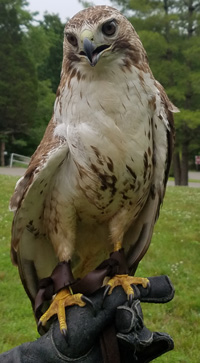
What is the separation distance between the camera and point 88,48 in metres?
1.71

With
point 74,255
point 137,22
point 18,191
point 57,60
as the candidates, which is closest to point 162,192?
point 74,255

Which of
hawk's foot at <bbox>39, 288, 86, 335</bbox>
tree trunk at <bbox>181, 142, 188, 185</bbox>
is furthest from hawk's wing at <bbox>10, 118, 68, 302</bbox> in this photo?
tree trunk at <bbox>181, 142, 188, 185</bbox>

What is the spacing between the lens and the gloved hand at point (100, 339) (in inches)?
67.2

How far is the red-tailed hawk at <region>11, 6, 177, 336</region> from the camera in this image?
1783 mm

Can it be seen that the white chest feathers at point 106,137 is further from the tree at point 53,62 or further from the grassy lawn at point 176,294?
the tree at point 53,62

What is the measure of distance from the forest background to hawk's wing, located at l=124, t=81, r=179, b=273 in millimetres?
14183

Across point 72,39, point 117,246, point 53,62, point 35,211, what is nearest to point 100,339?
point 117,246

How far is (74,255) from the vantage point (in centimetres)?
225

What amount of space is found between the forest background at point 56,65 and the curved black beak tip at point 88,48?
47.9ft

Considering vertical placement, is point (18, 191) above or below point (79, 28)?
below

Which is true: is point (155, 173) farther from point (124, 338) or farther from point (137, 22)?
point (137, 22)

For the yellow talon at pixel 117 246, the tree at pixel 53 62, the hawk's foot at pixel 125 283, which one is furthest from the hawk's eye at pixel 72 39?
the tree at pixel 53 62

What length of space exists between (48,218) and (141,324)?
2.17 feet

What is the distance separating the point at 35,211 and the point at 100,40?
0.85m
